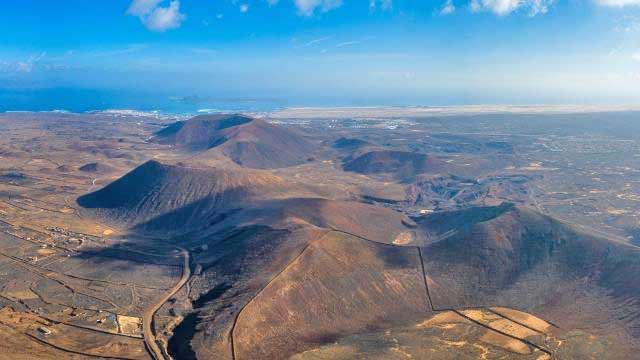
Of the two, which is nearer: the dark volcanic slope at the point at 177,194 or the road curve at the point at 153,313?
the road curve at the point at 153,313

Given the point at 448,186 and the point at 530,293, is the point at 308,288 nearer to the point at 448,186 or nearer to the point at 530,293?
the point at 530,293

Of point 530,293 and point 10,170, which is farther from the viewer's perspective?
point 10,170

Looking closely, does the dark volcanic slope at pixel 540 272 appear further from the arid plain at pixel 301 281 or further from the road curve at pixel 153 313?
the road curve at pixel 153 313

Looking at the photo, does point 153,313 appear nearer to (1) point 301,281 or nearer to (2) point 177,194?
(1) point 301,281

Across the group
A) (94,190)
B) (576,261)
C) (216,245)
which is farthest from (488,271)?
(94,190)

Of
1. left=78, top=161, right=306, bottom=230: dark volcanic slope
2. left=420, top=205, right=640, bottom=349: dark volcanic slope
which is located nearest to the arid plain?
left=420, top=205, right=640, bottom=349: dark volcanic slope

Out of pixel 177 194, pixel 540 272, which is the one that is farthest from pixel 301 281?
pixel 177 194

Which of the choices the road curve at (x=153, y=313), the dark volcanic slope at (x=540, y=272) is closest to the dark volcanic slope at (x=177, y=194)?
the road curve at (x=153, y=313)
